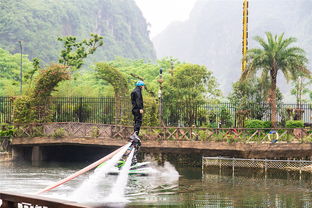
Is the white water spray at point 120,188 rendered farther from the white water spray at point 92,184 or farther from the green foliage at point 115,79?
the green foliage at point 115,79

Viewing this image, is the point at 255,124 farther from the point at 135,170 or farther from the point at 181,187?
the point at 181,187

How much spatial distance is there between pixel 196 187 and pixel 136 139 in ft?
14.2

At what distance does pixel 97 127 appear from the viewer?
3023 cm

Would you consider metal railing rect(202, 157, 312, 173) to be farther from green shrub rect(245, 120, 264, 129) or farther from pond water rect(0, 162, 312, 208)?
green shrub rect(245, 120, 264, 129)

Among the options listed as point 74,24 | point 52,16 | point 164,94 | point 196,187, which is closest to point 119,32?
point 74,24

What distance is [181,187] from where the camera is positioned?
21672 mm

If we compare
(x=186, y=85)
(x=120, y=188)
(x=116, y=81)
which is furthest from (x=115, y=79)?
(x=120, y=188)

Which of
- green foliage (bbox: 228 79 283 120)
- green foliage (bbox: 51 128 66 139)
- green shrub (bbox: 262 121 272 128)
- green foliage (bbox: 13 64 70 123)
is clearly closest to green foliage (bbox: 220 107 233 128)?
green foliage (bbox: 228 79 283 120)

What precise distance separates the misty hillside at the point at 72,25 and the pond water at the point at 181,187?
7851cm

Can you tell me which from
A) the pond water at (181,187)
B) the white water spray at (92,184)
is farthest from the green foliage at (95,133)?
the white water spray at (92,184)

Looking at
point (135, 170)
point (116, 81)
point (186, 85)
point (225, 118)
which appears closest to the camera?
point (135, 170)

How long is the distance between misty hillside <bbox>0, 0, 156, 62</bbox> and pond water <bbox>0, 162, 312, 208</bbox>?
3091 inches

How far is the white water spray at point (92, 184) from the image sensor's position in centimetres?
1776

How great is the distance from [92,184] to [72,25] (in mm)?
120694
